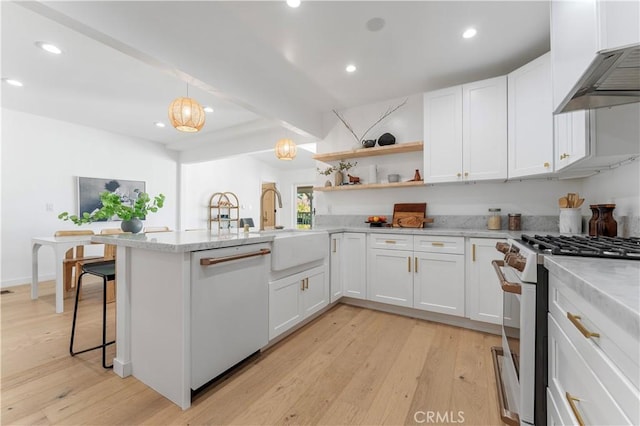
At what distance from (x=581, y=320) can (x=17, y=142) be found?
6.57m

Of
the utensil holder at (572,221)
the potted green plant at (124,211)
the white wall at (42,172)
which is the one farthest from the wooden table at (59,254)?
the utensil holder at (572,221)

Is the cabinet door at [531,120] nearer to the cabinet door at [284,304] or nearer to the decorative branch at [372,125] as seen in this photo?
the decorative branch at [372,125]

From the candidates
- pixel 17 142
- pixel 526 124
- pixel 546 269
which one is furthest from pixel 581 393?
pixel 17 142

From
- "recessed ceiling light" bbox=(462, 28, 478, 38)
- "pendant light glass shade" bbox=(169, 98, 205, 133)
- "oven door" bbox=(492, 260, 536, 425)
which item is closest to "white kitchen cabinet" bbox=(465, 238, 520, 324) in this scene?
"oven door" bbox=(492, 260, 536, 425)

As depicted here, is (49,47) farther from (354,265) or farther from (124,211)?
(354,265)

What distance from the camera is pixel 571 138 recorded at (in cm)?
176

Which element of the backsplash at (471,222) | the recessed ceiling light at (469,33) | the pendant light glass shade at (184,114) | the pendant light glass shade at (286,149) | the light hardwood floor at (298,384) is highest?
the recessed ceiling light at (469,33)

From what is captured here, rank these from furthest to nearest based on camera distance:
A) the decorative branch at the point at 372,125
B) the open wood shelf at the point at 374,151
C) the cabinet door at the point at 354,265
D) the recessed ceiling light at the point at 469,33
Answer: the decorative branch at the point at 372,125 → the open wood shelf at the point at 374,151 → the cabinet door at the point at 354,265 → the recessed ceiling light at the point at 469,33

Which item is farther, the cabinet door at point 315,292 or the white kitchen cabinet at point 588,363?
the cabinet door at point 315,292

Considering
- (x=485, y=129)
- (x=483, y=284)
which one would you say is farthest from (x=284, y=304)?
(x=485, y=129)

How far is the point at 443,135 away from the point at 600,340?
259 centimetres

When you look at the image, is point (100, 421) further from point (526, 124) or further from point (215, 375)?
point (526, 124)

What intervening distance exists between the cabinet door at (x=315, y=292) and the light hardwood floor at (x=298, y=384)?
0.21 metres

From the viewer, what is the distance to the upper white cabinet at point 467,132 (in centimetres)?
259
